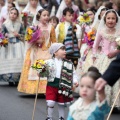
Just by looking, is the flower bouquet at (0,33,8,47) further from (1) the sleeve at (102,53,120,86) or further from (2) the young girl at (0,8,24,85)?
(1) the sleeve at (102,53,120,86)

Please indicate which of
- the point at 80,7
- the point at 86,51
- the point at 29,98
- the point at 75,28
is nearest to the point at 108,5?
the point at 75,28

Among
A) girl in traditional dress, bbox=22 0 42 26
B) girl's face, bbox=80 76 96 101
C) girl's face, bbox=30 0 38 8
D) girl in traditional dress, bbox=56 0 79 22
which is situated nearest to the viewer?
girl's face, bbox=80 76 96 101

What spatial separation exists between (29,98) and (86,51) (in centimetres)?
154

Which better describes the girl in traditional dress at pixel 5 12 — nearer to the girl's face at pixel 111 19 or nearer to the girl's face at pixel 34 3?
the girl's face at pixel 34 3

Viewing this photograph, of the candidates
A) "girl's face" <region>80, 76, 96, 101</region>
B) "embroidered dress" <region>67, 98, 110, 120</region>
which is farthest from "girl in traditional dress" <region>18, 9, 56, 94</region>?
"girl's face" <region>80, 76, 96, 101</region>

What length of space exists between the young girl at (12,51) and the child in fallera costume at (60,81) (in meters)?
5.19

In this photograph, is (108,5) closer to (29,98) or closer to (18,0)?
(29,98)

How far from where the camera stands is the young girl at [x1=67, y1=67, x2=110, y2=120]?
6629mm

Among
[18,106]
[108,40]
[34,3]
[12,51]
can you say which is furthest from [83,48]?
[34,3]

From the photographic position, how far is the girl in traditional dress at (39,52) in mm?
13586

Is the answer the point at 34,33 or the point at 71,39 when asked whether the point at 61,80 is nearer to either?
the point at 34,33

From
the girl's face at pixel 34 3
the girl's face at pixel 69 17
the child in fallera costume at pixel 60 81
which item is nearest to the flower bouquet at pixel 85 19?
the girl's face at pixel 69 17

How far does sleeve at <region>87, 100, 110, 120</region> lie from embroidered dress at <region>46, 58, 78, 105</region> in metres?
3.36

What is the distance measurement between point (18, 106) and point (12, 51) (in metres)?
3.42
